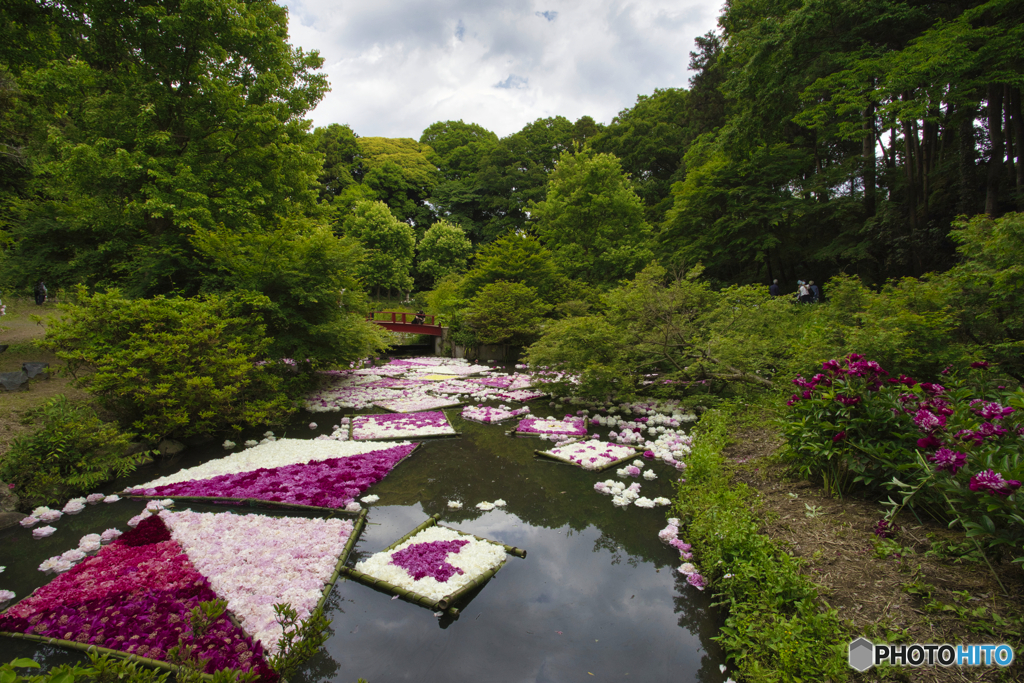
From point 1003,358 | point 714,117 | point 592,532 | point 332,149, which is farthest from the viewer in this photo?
point 332,149

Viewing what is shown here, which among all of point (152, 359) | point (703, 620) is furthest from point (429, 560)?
point (152, 359)

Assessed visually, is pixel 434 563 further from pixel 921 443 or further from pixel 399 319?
pixel 399 319

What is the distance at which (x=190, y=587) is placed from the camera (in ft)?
11.3

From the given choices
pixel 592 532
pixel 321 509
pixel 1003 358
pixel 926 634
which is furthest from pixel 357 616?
pixel 1003 358

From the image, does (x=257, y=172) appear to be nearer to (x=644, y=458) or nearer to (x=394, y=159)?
(x=644, y=458)

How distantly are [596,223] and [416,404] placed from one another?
52.8 ft

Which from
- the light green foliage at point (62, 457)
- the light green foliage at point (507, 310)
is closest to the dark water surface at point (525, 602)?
the light green foliage at point (62, 457)

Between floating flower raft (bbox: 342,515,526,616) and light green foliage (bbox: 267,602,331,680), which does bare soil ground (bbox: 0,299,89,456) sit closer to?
floating flower raft (bbox: 342,515,526,616)

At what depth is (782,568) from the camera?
3109mm

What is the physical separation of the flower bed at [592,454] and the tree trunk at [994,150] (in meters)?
13.3

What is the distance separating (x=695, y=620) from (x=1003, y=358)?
536 centimetres

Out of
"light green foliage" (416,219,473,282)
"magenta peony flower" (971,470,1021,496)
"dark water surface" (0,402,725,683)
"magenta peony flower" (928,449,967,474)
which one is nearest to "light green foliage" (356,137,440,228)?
"light green foliage" (416,219,473,282)

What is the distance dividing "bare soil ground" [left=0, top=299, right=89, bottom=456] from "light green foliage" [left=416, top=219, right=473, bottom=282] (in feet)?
77.3

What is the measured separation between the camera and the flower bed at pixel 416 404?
393 inches
